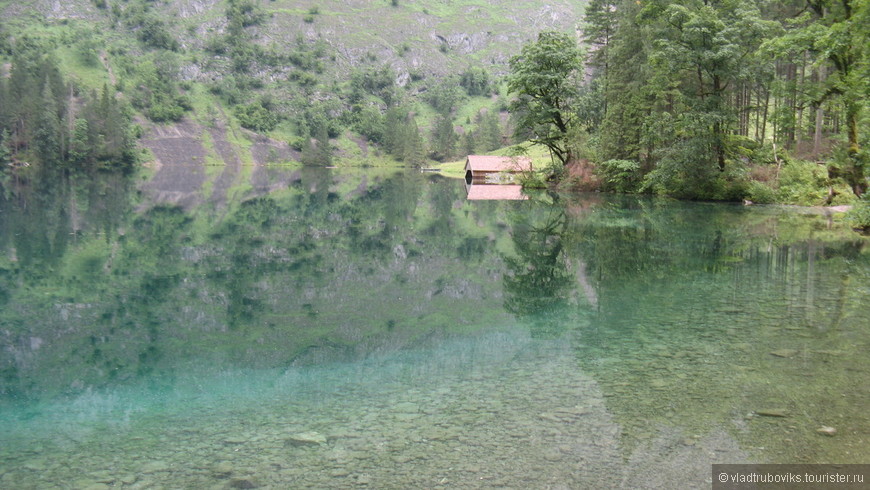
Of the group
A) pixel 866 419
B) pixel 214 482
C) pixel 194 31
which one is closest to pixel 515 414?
pixel 214 482

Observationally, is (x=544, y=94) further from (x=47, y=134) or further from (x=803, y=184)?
(x=47, y=134)

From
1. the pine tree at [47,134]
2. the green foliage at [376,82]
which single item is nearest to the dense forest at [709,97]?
the pine tree at [47,134]

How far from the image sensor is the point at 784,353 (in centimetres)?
891

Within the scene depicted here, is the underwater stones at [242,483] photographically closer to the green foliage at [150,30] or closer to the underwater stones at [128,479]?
the underwater stones at [128,479]

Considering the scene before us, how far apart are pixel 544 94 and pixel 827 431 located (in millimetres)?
49693

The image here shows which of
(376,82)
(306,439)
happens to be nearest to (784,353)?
(306,439)

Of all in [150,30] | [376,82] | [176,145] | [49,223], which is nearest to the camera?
[49,223]

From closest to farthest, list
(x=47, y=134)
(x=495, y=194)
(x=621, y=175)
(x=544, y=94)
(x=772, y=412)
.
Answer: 1. (x=772, y=412)
2. (x=621, y=175)
3. (x=495, y=194)
4. (x=544, y=94)
5. (x=47, y=134)

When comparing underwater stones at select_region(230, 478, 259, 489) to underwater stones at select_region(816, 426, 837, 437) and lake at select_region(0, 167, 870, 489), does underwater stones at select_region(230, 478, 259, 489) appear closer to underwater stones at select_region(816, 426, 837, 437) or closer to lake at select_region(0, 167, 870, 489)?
lake at select_region(0, 167, 870, 489)

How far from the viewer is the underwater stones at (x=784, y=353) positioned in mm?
8812

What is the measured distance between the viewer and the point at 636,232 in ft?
77.0

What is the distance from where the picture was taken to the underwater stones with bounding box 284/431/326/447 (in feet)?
20.0

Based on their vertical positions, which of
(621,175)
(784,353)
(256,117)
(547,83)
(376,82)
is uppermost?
(376,82)

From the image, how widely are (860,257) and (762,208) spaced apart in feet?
57.0
